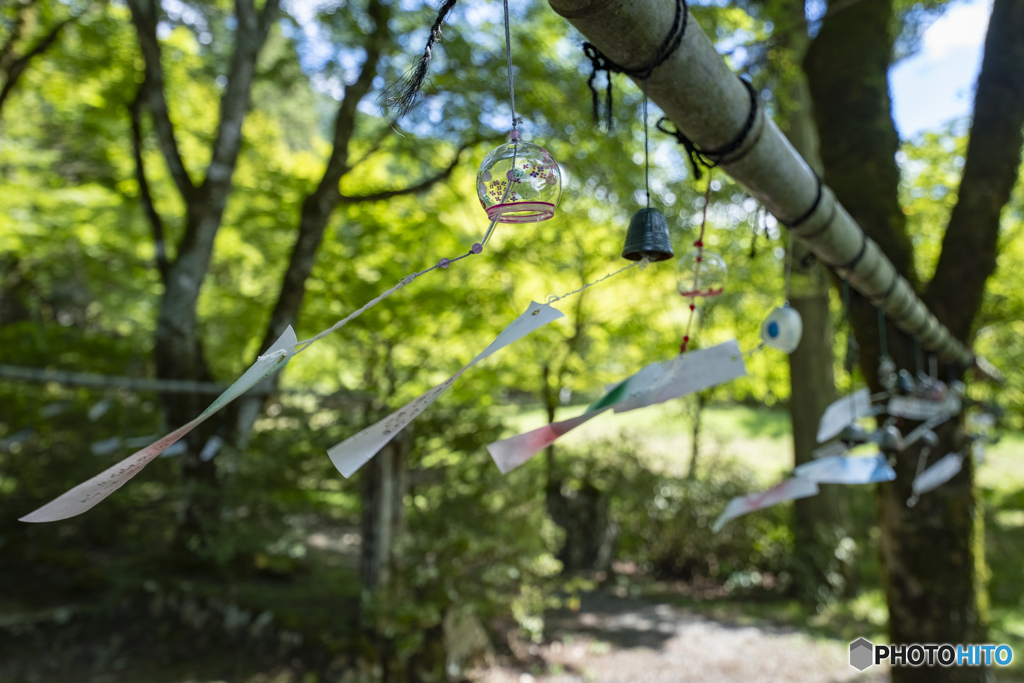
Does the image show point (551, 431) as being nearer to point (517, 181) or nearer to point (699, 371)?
point (699, 371)

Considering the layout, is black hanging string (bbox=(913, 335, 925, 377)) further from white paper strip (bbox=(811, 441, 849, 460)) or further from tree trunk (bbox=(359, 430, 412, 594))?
tree trunk (bbox=(359, 430, 412, 594))

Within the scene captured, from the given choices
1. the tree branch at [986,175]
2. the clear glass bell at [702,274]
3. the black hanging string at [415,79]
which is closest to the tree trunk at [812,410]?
the tree branch at [986,175]

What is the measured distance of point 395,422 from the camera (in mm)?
1109

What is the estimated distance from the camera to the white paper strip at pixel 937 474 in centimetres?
352

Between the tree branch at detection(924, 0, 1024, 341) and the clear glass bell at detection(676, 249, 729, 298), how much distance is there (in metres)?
3.05

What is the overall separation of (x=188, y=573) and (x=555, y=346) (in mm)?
5621

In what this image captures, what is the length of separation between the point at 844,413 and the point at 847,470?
2.05 feet

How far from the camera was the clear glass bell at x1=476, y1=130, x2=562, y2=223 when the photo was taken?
1.13 metres

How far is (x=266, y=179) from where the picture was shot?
7.53 m

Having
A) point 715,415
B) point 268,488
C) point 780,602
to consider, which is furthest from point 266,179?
point 715,415

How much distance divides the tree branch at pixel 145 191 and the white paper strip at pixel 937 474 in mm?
7225

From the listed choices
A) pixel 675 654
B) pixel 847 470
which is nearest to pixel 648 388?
pixel 847 470

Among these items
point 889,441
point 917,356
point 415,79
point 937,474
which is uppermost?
point 415,79

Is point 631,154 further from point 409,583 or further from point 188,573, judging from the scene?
point 188,573
